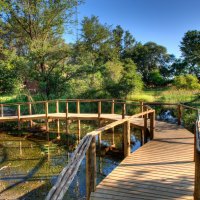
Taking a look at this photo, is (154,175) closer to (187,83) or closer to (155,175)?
(155,175)

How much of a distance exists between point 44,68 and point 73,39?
3.16m

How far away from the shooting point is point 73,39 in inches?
764

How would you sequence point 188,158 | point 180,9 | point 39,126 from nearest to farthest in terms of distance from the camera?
point 188,158, point 39,126, point 180,9

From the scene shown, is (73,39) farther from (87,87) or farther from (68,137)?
(68,137)

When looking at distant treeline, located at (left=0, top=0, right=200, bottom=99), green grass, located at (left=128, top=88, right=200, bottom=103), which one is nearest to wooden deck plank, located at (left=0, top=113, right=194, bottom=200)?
distant treeline, located at (left=0, top=0, right=200, bottom=99)

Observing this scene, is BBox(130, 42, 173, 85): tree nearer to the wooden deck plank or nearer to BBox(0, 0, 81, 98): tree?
BBox(0, 0, 81, 98): tree

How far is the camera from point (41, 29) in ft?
64.7

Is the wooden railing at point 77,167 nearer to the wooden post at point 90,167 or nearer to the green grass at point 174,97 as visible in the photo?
the wooden post at point 90,167

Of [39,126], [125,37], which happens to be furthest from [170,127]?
[125,37]

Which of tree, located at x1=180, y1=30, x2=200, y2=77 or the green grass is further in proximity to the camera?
tree, located at x1=180, y1=30, x2=200, y2=77

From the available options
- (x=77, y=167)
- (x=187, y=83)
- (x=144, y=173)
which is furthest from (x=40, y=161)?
(x=187, y=83)

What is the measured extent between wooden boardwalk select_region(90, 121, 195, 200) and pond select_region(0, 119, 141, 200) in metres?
1.50

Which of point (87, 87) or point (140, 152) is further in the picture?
point (87, 87)

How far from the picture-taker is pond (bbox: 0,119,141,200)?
21.4ft
